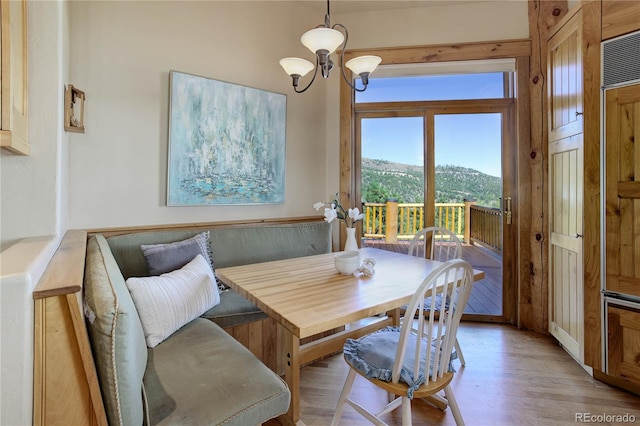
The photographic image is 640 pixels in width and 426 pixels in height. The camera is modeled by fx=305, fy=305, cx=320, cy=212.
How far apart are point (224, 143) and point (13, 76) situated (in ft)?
5.07

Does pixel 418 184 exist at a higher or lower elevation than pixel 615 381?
higher

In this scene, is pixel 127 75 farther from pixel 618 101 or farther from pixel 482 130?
pixel 618 101

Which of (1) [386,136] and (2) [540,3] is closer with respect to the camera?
(2) [540,3]

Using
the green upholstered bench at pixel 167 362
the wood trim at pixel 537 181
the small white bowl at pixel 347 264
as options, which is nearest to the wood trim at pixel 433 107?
the wood trim at pixel 537 181

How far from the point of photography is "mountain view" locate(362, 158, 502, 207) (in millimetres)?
3027

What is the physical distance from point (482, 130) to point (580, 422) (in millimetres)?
2371

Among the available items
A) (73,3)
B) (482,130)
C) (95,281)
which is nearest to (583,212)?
(482,130)

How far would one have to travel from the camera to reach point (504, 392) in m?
1.93

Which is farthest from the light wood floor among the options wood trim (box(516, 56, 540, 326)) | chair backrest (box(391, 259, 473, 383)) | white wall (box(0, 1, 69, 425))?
white wall (box(0, 1, 69, 425))

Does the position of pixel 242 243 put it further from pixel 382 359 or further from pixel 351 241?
pixel 382 359

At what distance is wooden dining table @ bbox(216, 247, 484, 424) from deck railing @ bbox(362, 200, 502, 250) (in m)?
1.03

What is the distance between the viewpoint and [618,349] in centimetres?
193

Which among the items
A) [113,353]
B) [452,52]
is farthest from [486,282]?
[113,353]

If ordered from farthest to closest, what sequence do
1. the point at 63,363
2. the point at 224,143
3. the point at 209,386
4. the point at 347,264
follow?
the point at 224,143, the point at 347,264, the point at 209,386, the point at 63,363
